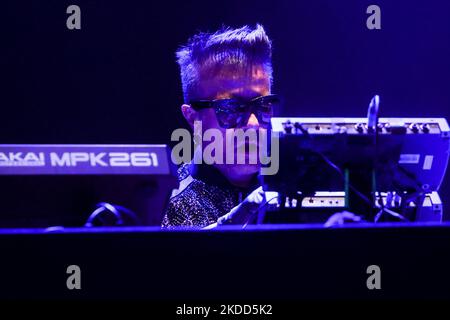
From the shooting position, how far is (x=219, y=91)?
288cm

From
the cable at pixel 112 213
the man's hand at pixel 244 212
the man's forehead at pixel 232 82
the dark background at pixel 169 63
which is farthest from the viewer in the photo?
the dark background at pixel 169 63

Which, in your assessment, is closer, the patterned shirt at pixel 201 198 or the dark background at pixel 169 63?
the patterned shirt at pixel 201 198

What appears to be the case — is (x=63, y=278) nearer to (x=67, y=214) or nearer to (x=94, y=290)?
(x=94, y=290)

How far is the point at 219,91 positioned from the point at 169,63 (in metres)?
0.53

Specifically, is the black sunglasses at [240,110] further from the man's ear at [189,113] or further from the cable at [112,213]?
the cable at [112,213]

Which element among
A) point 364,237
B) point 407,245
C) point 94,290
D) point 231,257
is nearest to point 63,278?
point 94,290

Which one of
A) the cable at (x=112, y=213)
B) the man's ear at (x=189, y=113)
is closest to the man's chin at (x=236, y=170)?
the man's ear at (x=189, y=113)

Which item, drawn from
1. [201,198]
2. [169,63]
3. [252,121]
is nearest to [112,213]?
[252,121]

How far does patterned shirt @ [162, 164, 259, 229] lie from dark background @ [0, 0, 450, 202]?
0.49m

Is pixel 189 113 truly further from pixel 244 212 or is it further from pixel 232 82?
pixel 244 212

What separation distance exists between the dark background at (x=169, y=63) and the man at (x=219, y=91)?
0.13 metres

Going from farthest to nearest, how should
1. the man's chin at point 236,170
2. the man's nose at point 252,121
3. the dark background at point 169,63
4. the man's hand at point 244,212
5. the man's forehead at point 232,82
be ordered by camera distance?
the dark background at point 169,63 → the man's chin at point 236,170 → the man's forehead at point 232,82 → the man's nose at point 252,121 → the man's hand at point 244,212

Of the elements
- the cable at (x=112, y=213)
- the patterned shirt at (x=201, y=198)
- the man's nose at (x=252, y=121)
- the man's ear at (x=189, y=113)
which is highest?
the man's nose at (x=252, y=121)

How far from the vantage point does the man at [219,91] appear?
9.41 feet
